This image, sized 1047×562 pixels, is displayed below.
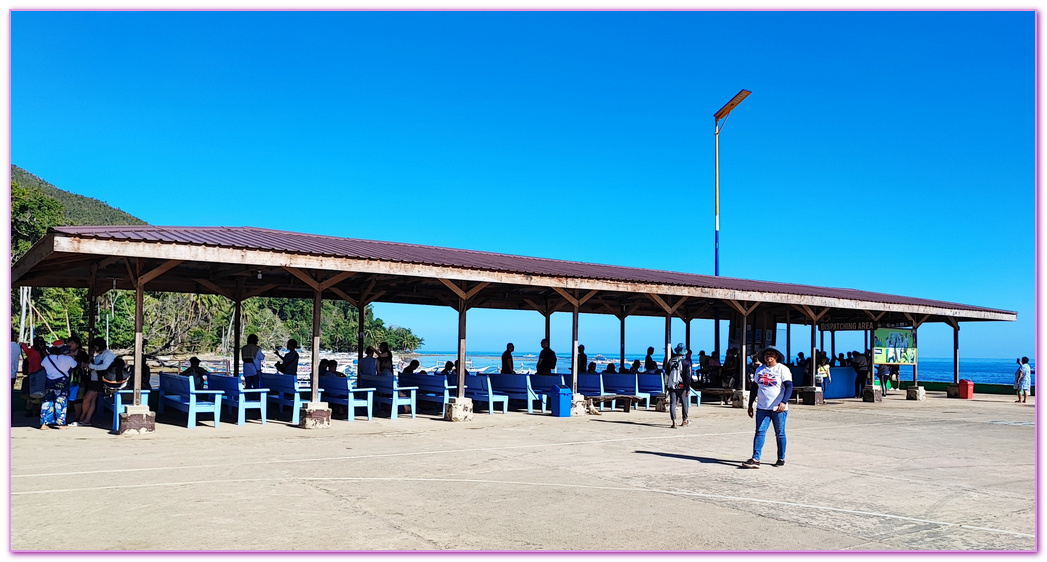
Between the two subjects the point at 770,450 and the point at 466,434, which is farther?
the point at 466,434

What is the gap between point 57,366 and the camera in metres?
10.2

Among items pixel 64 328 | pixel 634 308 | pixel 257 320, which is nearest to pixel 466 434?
pixel 634 308

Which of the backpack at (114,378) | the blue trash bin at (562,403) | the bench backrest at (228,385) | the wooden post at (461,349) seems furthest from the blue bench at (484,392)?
the backpack at (114,378)

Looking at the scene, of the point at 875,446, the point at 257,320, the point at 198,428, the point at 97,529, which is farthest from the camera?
the point at 257,320

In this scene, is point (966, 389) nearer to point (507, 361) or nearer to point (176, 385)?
point (507, 361)

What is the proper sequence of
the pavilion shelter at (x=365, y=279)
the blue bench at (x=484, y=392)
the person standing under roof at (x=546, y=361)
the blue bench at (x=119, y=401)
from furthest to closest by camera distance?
the person standing under roof at (x=546, y=361) → the blue bench at (x=484, y=392) → the blue bench at (x=119, y=401) → the pavilion shelter at (x=365, y=279)

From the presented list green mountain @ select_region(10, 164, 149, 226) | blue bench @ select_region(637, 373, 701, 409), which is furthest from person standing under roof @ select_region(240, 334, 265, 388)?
green mountain @ select_region(10, 164, 149, 226)

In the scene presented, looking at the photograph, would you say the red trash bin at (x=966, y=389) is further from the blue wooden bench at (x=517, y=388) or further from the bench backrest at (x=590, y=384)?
the blue wooden bench at (x=517, y=388)

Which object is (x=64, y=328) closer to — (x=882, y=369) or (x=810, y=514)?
(x=882, y=369)

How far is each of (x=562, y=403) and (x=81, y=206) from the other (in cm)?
7715

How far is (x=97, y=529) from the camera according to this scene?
Answer: 16.8 feet

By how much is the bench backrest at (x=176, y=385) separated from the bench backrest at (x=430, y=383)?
378 centimetres

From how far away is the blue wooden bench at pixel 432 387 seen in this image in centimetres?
1369

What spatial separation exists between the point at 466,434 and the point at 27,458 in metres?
5.18
